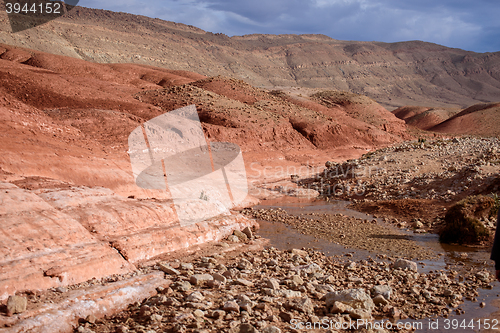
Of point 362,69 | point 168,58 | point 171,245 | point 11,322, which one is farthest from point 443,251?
point 362,69

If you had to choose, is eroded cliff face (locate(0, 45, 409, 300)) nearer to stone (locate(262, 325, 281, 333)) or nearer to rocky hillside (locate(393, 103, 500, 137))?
stone (locate(262, 325, 281, 333))

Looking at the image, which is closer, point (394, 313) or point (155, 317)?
point (155, 317)

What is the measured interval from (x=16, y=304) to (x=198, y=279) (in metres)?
2.33

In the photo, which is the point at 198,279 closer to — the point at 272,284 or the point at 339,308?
the point at 272,284

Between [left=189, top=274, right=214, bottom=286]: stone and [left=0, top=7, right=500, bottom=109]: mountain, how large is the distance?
59.0 m

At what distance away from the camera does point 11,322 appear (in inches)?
151

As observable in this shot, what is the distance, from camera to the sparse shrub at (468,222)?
866cm

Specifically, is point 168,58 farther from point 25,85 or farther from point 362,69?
point 362,69

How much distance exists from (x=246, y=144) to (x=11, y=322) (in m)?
20.8

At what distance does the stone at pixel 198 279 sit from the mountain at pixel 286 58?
59048 millimetres

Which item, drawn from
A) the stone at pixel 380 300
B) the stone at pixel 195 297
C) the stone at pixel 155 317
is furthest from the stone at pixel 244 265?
the stone at pixel 155 317

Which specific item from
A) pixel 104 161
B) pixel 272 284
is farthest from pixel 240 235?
pixel 104 161

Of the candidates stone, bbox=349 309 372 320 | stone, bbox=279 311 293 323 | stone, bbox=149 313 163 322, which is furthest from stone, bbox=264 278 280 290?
stone, bbox=149 313 163 322

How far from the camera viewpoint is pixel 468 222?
8883 millimetres
